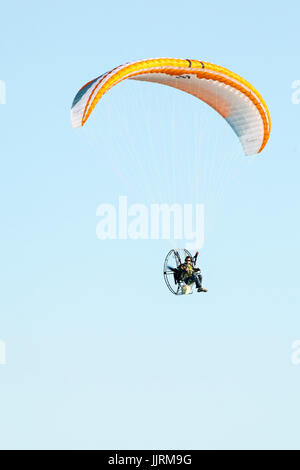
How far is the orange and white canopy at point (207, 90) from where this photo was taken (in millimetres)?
72938

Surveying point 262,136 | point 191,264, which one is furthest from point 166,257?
point 262,136

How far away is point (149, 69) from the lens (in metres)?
74.2

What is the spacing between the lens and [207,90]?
7756cm

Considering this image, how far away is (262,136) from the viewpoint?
78438 mm

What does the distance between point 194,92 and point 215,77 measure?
1.72m

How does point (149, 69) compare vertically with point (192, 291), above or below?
above

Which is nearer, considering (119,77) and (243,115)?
(119,77)

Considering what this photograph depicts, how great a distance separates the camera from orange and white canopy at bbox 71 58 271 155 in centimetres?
7294
